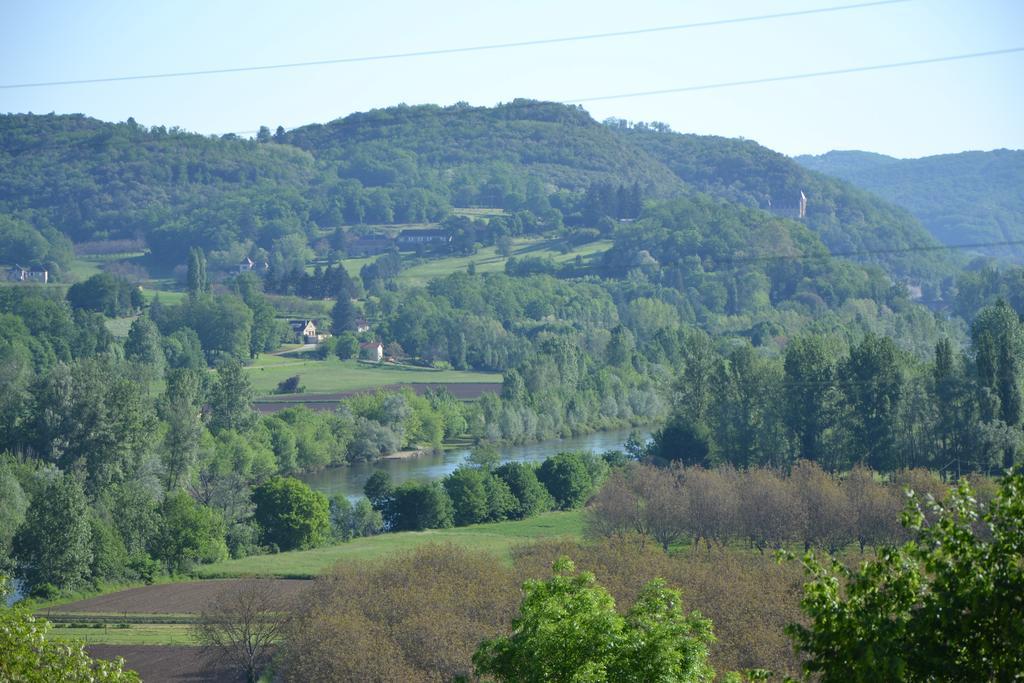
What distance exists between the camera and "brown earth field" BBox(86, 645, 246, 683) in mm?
29000

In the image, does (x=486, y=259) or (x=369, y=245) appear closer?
(x=486, y=259)

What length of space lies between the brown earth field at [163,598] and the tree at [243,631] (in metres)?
3.19

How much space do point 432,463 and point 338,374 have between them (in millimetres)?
24636

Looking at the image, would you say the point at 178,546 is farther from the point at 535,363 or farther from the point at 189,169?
the point at 189,169

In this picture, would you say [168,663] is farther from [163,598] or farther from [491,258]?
[491,258]

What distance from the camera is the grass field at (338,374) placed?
8165 cm

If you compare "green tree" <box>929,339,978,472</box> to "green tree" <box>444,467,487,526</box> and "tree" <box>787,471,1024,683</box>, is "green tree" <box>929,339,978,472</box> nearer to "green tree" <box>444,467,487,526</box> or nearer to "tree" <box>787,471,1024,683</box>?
"green tree" <box>444,467,487,526</box>

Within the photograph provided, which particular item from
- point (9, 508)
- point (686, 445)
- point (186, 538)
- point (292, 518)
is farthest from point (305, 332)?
point (9, 508)

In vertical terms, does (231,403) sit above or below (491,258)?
below

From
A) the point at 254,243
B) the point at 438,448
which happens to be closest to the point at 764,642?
the point at 438,448

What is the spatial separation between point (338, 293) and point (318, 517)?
69552mm

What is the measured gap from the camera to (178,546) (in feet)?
139

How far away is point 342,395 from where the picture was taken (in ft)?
254

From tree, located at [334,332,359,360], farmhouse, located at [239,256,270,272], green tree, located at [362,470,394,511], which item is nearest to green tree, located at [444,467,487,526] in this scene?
green tree, located at [362,470,394,511]
